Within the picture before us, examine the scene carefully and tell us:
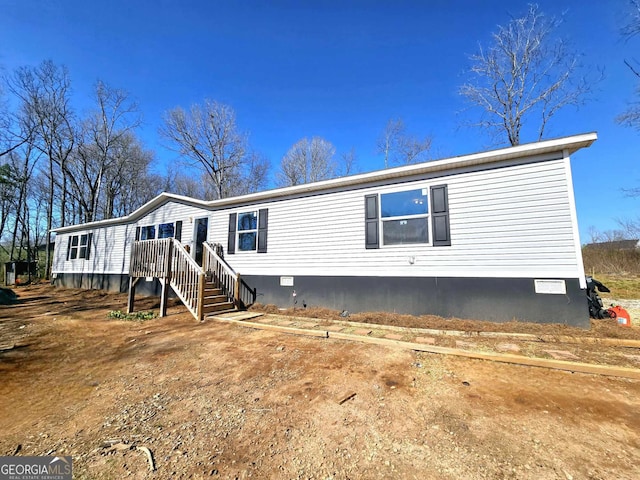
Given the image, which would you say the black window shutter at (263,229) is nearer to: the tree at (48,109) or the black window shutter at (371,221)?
the black window shutter at (371,221)

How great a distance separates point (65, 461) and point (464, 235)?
6.44 metres

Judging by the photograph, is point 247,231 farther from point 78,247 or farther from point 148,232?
point 78,247

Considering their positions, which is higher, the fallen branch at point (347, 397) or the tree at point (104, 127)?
the tree at point (104, 127)

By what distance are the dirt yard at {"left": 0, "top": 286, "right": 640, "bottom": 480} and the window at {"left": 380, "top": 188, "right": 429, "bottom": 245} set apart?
2869 mm

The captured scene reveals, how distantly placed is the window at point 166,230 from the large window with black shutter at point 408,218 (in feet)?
28.2

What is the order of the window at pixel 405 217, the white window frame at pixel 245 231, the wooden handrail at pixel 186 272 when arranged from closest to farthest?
the window at pixel 405 217 < the wooden handrail at pixel 186 272 < the white window frame at pixel 245 231

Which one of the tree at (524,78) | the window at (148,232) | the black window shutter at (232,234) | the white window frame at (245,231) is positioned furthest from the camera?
the window at (148,232)

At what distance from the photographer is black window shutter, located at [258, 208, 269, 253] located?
8.29 m

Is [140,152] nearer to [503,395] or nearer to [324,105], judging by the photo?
[324,105]

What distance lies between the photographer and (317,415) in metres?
2.48

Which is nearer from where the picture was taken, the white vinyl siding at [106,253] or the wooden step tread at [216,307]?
the wooden step tread at [216,307]

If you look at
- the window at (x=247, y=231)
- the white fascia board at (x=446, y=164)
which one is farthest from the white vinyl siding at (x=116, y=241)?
the white fascia board at (x=446, y=164)

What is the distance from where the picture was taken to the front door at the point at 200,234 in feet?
32.8

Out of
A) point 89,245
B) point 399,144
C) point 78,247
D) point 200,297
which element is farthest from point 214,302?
point 399,144
